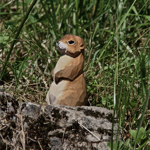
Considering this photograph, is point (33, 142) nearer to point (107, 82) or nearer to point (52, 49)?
point (107, 82)

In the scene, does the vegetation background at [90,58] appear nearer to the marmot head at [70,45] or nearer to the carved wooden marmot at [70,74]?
the carved wooden marmot at [70,74]

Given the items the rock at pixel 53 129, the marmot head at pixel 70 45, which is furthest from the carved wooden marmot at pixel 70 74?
the rock at pixel 53 129

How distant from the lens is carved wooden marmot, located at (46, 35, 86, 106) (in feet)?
8.49

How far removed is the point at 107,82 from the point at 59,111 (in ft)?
3.48

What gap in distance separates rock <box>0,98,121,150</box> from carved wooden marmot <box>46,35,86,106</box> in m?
0.21

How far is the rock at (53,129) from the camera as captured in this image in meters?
2.14

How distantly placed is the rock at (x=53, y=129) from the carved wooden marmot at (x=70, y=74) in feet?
0.69

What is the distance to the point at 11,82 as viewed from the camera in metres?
3.43

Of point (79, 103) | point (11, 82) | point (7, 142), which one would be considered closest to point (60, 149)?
point (7, 142)

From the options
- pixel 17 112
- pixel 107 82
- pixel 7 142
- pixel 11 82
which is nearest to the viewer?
pixel 7 142

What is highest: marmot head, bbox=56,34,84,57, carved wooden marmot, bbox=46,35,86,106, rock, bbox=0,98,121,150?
marmot head, bbox=56,34,84,57

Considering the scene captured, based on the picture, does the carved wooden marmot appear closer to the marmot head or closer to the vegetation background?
the marmot head

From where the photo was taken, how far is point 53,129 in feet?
7.30

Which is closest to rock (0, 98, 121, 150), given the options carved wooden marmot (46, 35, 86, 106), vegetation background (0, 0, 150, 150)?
carved wooden marmot (46, 35, 86, 106)
